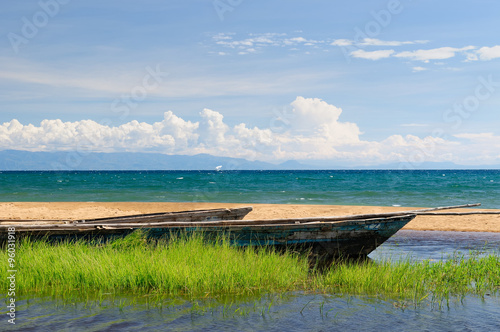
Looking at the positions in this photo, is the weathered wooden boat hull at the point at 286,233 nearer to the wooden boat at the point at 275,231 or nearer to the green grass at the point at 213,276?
the wooden boat at the point at 275,231

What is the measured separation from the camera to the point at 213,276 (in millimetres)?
8625

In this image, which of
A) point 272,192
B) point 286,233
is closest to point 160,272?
point 286,233

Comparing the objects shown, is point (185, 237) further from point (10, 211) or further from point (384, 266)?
point (10, 211)

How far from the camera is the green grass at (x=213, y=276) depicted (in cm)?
853

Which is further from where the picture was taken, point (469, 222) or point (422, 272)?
point (469, 222)

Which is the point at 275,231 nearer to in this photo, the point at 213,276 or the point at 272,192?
the point at 213,276

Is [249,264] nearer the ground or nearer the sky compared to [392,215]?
nearer the ground

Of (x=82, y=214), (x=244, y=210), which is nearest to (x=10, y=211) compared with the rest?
(x=82, y=214)

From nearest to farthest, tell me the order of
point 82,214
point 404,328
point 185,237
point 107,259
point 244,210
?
point 404,328
point 107,259
point 185,237
point 244,210
point 82,214

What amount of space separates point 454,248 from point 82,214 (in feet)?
61.9

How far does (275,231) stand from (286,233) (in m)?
0.28

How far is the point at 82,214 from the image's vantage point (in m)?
25.8

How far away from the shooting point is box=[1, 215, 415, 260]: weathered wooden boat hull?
11.1 m

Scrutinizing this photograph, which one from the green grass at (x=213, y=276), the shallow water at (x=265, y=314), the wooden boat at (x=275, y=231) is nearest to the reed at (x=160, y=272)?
the green grass at (x=213, y=276)
